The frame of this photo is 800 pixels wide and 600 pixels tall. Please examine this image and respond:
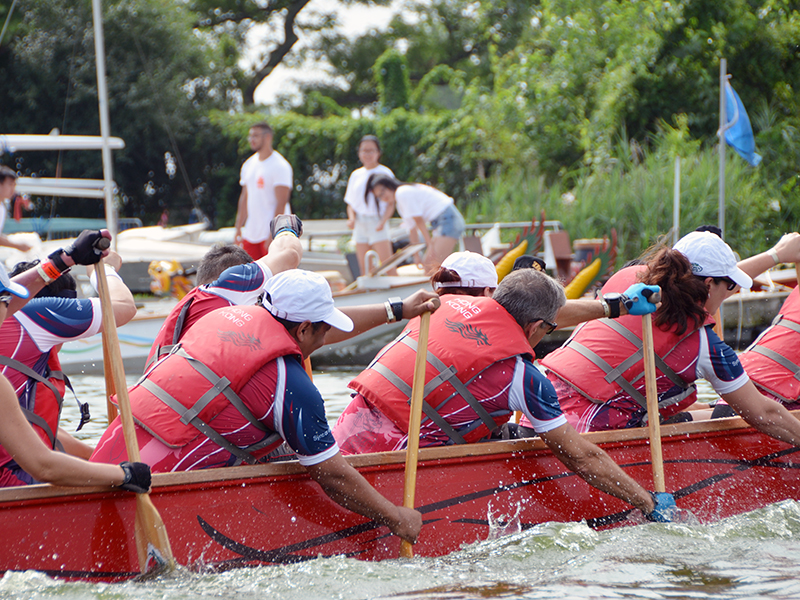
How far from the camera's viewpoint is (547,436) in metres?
3.46

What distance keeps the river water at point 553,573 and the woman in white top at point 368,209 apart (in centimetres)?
581

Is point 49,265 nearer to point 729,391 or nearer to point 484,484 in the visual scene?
point 484,484

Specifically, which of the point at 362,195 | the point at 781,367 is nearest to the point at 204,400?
the point at 781,367

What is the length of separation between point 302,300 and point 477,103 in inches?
649

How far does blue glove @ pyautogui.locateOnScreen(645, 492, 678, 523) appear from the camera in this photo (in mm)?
3732

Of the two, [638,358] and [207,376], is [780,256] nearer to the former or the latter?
[638,358]

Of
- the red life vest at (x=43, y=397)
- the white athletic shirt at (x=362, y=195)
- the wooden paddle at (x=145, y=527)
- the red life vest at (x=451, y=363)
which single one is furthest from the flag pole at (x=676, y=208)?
the wooden paddle at (x=145, y=527)

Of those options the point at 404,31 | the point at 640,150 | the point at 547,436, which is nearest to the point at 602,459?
the point at 547,436

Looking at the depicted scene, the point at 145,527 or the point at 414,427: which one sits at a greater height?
the point at 414,427

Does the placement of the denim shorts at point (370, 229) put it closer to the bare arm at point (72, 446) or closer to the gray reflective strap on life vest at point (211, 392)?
the bare arm at point (72, 446)

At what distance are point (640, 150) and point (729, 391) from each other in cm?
1055

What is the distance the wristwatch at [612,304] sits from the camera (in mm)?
3779

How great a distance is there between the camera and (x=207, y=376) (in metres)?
2.98

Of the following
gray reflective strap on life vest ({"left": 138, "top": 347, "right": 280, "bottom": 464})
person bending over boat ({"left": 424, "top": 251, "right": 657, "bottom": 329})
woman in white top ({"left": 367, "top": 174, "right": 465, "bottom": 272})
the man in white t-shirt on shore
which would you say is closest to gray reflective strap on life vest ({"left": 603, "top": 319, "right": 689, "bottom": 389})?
person bending over boat ({"left": 424, "top": 251, "right": 657, "bottom": 329})
